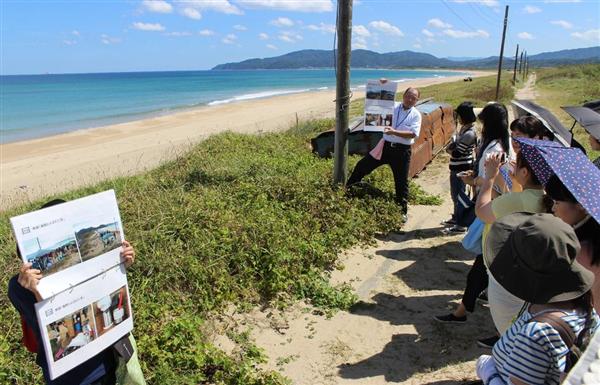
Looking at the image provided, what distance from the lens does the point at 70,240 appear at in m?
2.30

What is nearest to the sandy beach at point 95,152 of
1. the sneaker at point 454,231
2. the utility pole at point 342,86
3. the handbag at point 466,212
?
the utility pole at point 342,86

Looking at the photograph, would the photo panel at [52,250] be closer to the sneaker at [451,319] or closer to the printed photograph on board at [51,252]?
the printed photograph on board at [51,252]

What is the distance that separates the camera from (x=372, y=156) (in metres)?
6.77

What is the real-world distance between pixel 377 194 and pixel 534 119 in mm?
3232

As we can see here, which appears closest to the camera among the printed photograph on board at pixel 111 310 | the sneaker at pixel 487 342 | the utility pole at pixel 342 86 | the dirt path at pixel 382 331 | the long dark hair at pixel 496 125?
the printed photograph on board at pixel 111 310

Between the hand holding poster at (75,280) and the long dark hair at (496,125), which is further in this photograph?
the long dark hair at (496,125)

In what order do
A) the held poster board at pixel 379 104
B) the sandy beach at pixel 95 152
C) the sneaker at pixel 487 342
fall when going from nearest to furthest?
the sneaker at pixel 487 342
the held poster board at pixel 379 104
the sandy beach at pixel 95 152

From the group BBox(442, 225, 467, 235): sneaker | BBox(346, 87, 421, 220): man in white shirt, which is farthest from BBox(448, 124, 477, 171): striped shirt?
BBox(442, 225, 467, 235): sneaker

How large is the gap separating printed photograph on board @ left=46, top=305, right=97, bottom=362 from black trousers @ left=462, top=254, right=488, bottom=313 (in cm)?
315

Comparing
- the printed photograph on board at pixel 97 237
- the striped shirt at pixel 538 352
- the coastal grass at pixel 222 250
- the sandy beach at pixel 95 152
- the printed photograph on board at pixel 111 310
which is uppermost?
the printed photograph on board at pixel 97 237

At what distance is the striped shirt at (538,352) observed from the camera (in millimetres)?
1778

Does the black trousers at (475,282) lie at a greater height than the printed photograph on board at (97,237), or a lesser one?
lesser

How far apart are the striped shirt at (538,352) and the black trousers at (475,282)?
2.17 meters

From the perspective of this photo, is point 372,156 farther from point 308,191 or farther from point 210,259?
point 210,259
